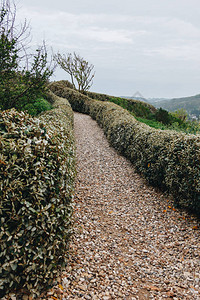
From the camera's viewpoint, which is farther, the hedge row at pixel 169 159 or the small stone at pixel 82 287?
the hedge row at pixel 169 159

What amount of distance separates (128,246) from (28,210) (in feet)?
7.27

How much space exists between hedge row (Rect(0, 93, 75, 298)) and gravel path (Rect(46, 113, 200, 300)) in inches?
18.0

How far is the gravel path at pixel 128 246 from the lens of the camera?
2.88 metres

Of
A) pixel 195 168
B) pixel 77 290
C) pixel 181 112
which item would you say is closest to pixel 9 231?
pixel 77 290

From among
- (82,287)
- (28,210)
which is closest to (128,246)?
(82,287)

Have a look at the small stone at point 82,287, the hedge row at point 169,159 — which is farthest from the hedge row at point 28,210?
the hedge row at point 169,159

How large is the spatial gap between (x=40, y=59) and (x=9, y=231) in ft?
17.7

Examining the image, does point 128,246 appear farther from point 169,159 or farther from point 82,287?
point 169,159

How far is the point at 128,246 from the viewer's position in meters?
3.84

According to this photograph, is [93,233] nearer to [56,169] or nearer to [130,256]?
[130,256]

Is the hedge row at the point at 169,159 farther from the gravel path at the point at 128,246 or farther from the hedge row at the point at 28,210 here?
the hedge row at the point at 28,210

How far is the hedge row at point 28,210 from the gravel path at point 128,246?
46 centimetres

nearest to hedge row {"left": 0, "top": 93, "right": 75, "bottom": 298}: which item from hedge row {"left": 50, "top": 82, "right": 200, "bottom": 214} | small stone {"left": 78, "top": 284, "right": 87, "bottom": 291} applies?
small stone {"left": 78, "top": 284, "right": 87, "bottom": 291}

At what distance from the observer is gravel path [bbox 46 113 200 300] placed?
9.45 ft
